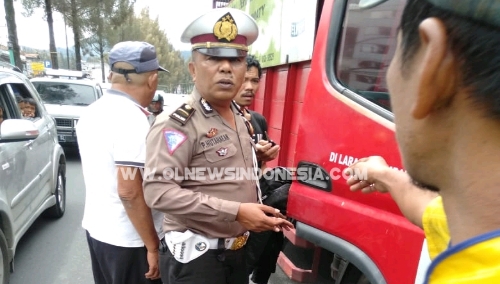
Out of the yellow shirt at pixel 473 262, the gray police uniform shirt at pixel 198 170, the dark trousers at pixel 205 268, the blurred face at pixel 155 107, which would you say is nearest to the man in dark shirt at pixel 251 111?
the gray police uniform shirt at pixel 198 170

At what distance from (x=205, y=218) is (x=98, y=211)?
0.70 m

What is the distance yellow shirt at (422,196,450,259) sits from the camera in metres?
0.79

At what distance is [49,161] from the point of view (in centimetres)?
411

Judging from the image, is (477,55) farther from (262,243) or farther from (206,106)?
(262,243)

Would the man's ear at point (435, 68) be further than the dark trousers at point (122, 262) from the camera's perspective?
No

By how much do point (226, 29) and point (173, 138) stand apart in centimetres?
56

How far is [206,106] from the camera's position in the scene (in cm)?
155

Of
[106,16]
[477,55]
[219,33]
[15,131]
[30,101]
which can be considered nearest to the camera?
[477,55]

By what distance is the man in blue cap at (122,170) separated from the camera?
1.65 meters

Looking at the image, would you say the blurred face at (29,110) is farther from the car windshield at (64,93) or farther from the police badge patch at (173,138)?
the car windshield at (64,93)

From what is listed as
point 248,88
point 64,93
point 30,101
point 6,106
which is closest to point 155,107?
point 64,93

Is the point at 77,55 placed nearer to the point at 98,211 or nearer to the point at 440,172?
the point at 98,211

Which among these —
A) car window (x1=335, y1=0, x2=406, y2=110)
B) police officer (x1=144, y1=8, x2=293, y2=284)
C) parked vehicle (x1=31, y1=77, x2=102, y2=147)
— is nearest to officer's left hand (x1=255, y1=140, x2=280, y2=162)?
police officer (x1=144, y1=8, x2=293, y2=284)

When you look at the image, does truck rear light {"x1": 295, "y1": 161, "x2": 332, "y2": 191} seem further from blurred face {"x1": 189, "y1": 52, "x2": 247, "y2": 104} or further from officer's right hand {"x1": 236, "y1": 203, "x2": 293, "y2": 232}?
blurred face {"x1": 189, "y1": 52, "x2": 247, "y2": 104}
